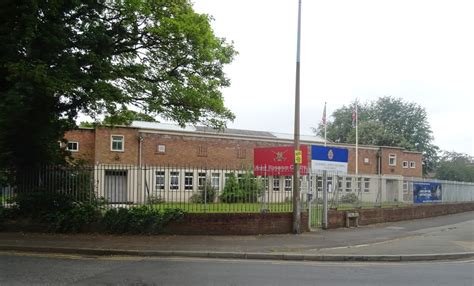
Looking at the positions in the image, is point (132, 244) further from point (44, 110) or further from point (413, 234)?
point (413, 234)

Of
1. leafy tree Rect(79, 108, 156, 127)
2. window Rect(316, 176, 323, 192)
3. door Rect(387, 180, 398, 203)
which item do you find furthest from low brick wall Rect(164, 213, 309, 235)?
door Rect(387, 180, 398, 203)

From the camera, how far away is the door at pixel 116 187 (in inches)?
700

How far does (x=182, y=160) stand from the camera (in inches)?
1805

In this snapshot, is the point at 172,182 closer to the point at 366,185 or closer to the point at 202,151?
the point at 366,185

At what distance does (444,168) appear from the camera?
275 ft

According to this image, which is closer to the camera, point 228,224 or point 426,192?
point 228,224

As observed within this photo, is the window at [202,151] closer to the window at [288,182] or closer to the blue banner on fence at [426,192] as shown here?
the blue banner on fence at [426,192]

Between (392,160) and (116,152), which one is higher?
(116,152)

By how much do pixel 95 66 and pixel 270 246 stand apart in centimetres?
818

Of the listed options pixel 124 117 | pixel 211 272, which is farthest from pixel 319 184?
pixel 211 272

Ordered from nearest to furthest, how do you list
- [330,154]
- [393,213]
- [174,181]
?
[174,181] → [330,154] → [393,213]

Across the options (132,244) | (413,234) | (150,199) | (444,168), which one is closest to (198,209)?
(150,199)

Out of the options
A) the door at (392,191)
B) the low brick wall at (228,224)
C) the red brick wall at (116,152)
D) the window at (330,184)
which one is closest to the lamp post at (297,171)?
the low brick wall at (228,224)

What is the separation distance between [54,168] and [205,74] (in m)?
7.05
